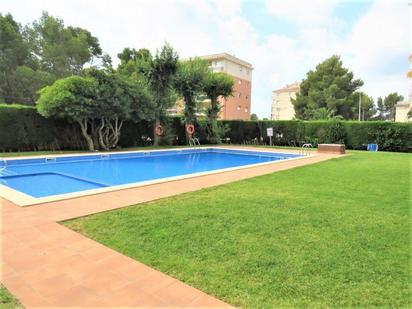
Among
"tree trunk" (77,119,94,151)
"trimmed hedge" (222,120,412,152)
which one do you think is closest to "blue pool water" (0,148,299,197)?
"tree trunk" (77,119,94,151)

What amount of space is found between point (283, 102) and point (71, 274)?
6903 cm

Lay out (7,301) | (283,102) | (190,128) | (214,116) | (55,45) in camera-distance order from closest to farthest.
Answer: (7,301), (190,128), (214,116), (55,45), (283,102)

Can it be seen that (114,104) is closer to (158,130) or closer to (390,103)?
(158,130)

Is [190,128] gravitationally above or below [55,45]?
below

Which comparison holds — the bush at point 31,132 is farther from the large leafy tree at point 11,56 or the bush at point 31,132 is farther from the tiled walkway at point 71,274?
the large leafy tree at point 11,56

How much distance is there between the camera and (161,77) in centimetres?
1961

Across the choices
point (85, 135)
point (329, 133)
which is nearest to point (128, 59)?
point (85, 135)

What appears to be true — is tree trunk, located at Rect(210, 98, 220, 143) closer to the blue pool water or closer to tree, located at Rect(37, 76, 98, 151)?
the blue pool water

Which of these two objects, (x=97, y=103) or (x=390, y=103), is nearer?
(x=97, y=103)

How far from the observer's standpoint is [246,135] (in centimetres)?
2508

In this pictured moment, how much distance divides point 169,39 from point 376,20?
14.8 m

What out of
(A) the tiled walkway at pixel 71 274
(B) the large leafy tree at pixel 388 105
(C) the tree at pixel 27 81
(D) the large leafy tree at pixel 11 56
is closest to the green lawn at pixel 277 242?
(A) the tiled walkway at pixel 71 274

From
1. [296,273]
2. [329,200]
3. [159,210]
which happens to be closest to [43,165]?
[159,210]

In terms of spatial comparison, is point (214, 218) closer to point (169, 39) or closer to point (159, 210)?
point (159, 210)
